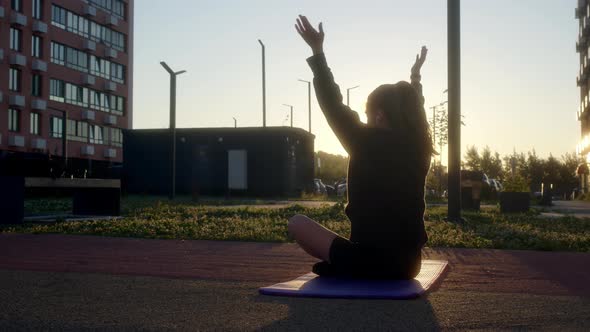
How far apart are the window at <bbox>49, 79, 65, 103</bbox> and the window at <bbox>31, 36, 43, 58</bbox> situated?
2253mm

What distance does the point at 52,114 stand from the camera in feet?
176

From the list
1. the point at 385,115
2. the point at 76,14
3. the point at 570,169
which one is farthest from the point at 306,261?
the point at 570,169

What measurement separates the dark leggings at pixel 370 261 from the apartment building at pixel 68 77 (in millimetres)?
39569

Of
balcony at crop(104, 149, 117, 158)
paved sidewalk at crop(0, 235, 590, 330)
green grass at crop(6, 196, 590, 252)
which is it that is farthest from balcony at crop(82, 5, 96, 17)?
paved sidewalk at crop(0, 235, 590, 330)

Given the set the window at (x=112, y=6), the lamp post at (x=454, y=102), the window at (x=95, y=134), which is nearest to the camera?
the lamp post at (x=454, y=102)

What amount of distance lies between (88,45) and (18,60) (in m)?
9.70

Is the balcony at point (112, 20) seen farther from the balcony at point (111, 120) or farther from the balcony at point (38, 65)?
the balcony at point (38, 65)

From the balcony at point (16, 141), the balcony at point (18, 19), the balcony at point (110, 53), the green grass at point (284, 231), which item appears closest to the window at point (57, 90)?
the balcony at point (16, 141)

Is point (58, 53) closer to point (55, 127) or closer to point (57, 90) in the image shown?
point (57, 90)

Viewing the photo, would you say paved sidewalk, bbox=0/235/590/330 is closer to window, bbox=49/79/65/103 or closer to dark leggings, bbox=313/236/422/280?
dark leggings, bbox=313/236/422/280

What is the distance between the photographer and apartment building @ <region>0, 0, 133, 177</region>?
49281 mm

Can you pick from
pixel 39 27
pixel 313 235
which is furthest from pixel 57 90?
pixel 313 235

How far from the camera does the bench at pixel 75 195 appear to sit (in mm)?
12273

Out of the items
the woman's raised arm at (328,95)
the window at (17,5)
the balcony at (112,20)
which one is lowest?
the woman's raised arm at (328,95)
